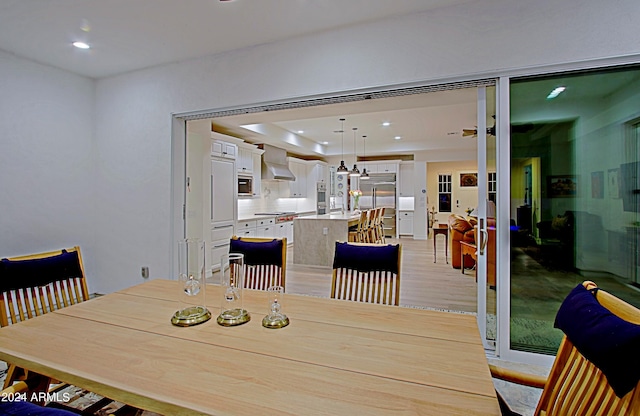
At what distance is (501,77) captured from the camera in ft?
8.07

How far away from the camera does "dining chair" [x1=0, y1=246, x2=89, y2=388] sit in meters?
1.67

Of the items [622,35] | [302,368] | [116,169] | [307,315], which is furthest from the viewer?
[116,169]

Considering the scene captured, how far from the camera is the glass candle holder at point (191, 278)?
4.93 ft

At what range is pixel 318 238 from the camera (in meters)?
6.15

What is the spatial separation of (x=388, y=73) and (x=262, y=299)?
6.83ft

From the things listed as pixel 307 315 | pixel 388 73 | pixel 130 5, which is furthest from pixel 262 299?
pixel 130 5

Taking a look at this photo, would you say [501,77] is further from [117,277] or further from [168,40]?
[117,277]

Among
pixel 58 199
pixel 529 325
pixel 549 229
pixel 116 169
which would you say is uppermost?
pixel 116 169

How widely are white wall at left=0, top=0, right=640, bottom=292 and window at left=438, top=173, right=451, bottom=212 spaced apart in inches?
398

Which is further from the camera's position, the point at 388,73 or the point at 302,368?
the point at 388,73

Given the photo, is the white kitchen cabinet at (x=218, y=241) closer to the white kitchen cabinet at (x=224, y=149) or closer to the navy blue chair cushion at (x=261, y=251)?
the white kitchen cabinet at (x=224, y=149)

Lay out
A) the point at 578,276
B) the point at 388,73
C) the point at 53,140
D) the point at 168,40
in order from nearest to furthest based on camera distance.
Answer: the point at 578,276 < the point at 388,73 < the point at 168,40 < the point at 53,140

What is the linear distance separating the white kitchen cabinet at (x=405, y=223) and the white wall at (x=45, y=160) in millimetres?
7862

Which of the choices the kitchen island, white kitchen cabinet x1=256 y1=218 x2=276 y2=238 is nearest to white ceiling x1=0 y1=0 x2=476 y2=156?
the kitchen island
